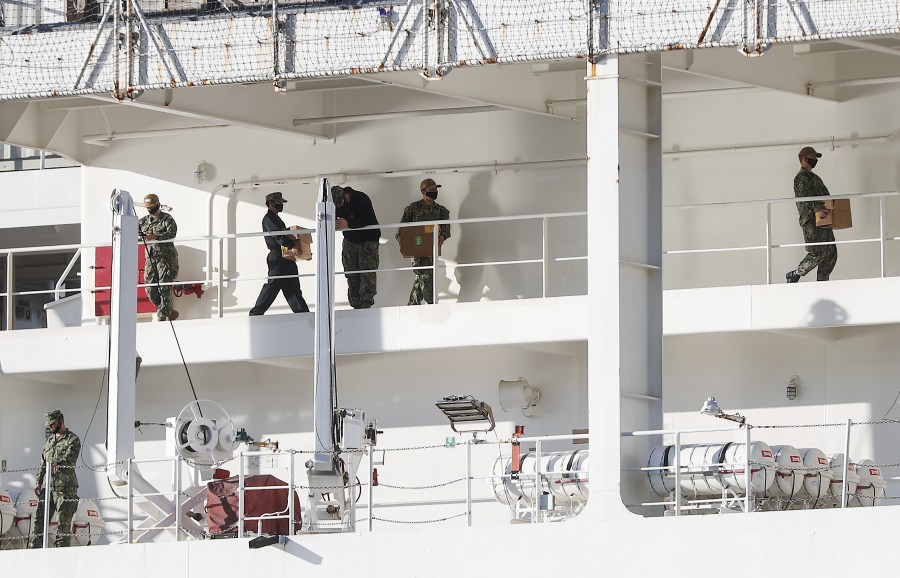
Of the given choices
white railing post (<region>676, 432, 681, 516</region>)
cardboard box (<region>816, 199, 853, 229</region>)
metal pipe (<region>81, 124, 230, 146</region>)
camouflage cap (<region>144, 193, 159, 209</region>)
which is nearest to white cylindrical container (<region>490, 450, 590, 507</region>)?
white railing post (<region>676, 432, 681, 516</region>)

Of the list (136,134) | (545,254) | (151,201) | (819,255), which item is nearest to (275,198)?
(151,201)

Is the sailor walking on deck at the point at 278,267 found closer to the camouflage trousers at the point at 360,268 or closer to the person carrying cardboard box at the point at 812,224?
the camouflage trousers at the point at 360,268

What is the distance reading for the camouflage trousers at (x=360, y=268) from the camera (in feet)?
→ 59.2

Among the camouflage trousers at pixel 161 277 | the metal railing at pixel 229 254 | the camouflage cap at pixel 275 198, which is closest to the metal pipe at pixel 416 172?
the metal railing at pixel 229 254

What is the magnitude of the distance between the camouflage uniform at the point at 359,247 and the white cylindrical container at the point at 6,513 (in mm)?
3951

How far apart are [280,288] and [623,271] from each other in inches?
205

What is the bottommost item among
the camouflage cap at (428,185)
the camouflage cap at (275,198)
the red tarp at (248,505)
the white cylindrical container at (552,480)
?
the red tarp at (248,505)

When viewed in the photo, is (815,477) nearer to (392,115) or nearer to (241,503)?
(241,503)

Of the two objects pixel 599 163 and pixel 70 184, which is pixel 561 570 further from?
pixel 70 184

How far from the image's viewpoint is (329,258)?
1564 centimetres

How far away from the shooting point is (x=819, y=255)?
16922mm

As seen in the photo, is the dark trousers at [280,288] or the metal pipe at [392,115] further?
the metal pipe at [392,115]

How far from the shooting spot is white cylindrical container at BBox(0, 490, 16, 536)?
17.1m

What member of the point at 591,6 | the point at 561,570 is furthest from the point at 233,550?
the point at 591,6
